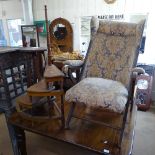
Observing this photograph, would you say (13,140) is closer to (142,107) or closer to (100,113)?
(100,113)

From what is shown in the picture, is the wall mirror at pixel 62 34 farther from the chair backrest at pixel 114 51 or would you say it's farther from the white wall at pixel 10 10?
the chair backrest at pixel 114 51

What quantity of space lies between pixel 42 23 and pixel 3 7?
42.8 inches

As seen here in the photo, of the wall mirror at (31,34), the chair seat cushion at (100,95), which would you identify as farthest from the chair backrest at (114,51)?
the wall mirror at (31,34)

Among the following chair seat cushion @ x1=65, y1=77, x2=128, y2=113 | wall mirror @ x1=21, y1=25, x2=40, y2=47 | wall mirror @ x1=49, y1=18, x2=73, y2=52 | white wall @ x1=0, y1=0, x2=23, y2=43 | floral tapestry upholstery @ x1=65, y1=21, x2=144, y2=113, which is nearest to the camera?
chair seat cushion @ x1=65, y1=77, x2=128, y2=113

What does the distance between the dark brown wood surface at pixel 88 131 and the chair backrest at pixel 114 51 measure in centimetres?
43

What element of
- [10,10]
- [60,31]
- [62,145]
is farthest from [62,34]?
[62,145]

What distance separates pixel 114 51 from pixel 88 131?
0.95 m

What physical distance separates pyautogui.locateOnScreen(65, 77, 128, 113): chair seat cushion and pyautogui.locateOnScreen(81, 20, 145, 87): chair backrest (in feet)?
1.17

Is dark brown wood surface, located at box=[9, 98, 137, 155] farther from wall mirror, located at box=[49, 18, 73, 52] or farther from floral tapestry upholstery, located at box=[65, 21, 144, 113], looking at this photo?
wall mirror, located at box=[49, 18, 73, 52]

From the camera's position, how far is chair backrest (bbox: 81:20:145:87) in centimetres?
190

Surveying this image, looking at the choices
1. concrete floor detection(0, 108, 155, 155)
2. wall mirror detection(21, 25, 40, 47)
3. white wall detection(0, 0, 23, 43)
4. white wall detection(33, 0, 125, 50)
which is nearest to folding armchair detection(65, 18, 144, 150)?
concrete floor detection(0, 108, 155, 155)

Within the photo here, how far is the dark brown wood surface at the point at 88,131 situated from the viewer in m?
1.38

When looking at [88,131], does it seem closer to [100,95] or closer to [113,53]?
[100,95]

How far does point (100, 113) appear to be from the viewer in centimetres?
191
